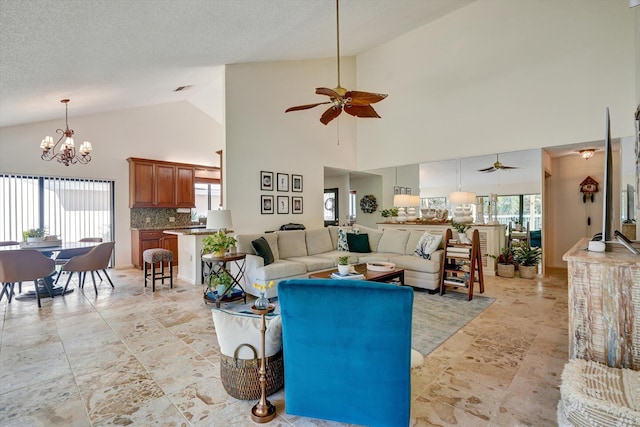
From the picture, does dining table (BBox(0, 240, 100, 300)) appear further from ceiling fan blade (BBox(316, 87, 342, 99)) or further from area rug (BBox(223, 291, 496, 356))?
ceiling fan blade (BBox(316, 87, 342, 99))

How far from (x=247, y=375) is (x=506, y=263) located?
5401mm

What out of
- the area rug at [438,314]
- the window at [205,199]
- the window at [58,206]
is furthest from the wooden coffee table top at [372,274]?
the window at [205,199]

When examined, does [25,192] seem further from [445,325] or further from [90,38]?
[445,325]

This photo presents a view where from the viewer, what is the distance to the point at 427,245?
15.6 feet

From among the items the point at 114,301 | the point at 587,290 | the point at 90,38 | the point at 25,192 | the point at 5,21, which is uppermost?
the point at 90,38

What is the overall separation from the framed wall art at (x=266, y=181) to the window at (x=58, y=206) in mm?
3520

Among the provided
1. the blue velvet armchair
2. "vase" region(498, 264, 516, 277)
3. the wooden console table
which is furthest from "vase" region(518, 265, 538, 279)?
the blue velvet armchair

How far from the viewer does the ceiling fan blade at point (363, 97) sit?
11.6ft

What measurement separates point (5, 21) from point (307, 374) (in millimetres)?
3419

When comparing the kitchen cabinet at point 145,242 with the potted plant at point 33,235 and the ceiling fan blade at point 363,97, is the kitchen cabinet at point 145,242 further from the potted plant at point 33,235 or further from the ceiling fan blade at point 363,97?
the ceiling fan blade at point 363,97

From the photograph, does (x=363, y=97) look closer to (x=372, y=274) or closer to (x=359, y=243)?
(x=372, y=274)

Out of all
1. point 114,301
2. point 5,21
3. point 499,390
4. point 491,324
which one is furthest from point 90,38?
point 491,324

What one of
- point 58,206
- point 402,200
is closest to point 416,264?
point 402,200

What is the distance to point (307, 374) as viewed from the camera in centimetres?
167
